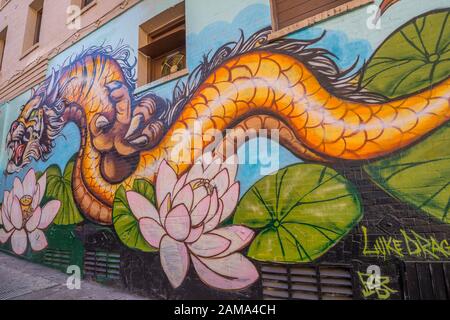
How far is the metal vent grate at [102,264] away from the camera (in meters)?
5.18

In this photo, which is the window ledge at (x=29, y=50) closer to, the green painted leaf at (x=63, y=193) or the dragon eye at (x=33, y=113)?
the dragon eye at (x=33, y=113)

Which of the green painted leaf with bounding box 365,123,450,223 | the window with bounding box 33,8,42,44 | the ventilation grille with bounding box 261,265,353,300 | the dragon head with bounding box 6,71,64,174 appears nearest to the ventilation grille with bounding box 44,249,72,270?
the dragon head with bounding box 6,71,64,174

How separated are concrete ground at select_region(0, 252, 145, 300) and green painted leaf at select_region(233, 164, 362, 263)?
7.97 ft

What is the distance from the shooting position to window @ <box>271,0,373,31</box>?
12.3ft

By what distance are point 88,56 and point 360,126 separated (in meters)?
6.24

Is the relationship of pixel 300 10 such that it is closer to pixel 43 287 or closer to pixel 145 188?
pixel 145 188

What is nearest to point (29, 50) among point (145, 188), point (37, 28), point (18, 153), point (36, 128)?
point (37, 28)

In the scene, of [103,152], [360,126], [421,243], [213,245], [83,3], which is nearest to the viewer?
[421,243]

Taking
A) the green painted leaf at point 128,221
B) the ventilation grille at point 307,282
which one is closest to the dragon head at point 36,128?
the green painted leaf at point 128,221

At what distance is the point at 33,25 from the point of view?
9477 millimetres

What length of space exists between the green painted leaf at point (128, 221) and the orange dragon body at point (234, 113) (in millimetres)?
169

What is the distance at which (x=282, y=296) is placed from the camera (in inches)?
139

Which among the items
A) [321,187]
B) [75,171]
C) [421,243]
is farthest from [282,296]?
[75,171]

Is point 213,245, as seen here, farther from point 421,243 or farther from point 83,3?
point 83,3
